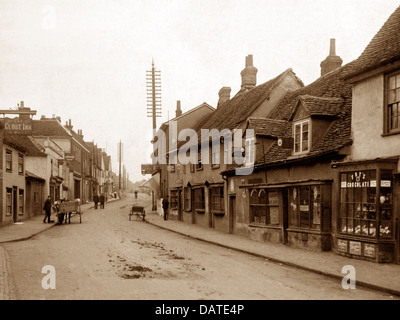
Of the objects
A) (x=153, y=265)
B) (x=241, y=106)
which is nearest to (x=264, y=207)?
(x=153, y=265)

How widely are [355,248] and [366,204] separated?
1.39 meters

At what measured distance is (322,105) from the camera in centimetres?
1656

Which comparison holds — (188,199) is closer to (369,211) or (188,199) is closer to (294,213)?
(294,213)

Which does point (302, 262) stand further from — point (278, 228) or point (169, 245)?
point (169, 245)

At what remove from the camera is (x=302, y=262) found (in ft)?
42.4

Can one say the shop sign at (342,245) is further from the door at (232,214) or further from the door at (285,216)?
the door at (232,214)

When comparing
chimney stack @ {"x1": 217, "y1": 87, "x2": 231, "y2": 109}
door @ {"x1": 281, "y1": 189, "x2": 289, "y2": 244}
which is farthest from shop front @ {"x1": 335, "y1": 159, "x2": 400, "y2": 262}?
chimney stack @ {"x1": 217, "y1": 87, "x2": 231, "y2": 109}

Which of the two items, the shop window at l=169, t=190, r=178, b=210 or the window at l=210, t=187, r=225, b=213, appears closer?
the window at l=210, t=187, r=225, b=213

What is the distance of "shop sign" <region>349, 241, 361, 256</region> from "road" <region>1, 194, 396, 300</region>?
2388mm

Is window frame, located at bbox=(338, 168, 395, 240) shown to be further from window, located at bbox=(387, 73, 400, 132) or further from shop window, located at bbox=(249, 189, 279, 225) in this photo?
shop window, located at bbox=(249, 189, 279, 225)

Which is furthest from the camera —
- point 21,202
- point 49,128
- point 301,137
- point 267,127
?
point 49,128

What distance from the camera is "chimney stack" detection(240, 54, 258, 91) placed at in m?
31.6
